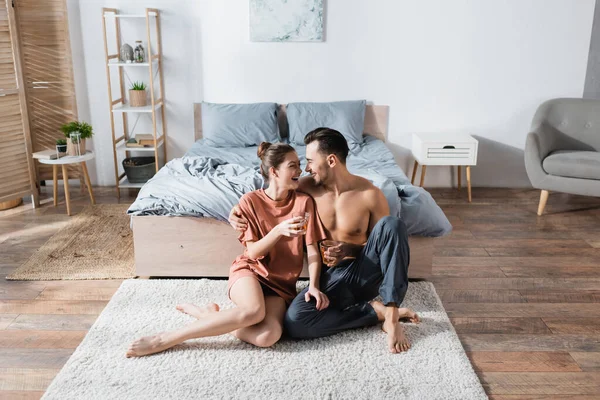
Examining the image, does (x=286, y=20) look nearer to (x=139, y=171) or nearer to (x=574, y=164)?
(x=139, y=171)

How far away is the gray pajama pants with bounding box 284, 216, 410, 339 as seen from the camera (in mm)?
2490

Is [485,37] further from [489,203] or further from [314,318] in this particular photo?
[314,318]

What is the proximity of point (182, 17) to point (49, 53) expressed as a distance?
3.36 ft

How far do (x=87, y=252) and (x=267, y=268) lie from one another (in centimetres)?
148

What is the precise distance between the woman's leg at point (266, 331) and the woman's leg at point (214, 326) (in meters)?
0.04

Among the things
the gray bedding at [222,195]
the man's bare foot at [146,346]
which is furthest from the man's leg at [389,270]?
the man's bare foot at [146,346]

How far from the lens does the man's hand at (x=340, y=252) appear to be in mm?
2561

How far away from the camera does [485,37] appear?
468 centimetres

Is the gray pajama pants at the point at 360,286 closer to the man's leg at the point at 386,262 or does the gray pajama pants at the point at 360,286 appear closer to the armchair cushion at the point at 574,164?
the man's leg at the point at 386,262

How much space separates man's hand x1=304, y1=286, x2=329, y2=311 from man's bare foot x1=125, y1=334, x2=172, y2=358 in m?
0.60

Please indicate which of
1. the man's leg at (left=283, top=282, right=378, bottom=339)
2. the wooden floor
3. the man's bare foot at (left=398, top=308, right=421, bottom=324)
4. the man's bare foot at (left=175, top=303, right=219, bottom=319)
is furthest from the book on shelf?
the man's bare foot at (left=398, top=308, right=421, bottom=324)

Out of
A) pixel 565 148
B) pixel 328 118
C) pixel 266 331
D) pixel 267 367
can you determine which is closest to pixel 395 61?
pixel 328 118

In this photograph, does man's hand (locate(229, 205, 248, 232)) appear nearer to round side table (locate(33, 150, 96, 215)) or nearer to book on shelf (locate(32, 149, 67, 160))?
round side table (locate(33, 150, 96, 215))

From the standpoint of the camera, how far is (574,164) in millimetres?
4125
